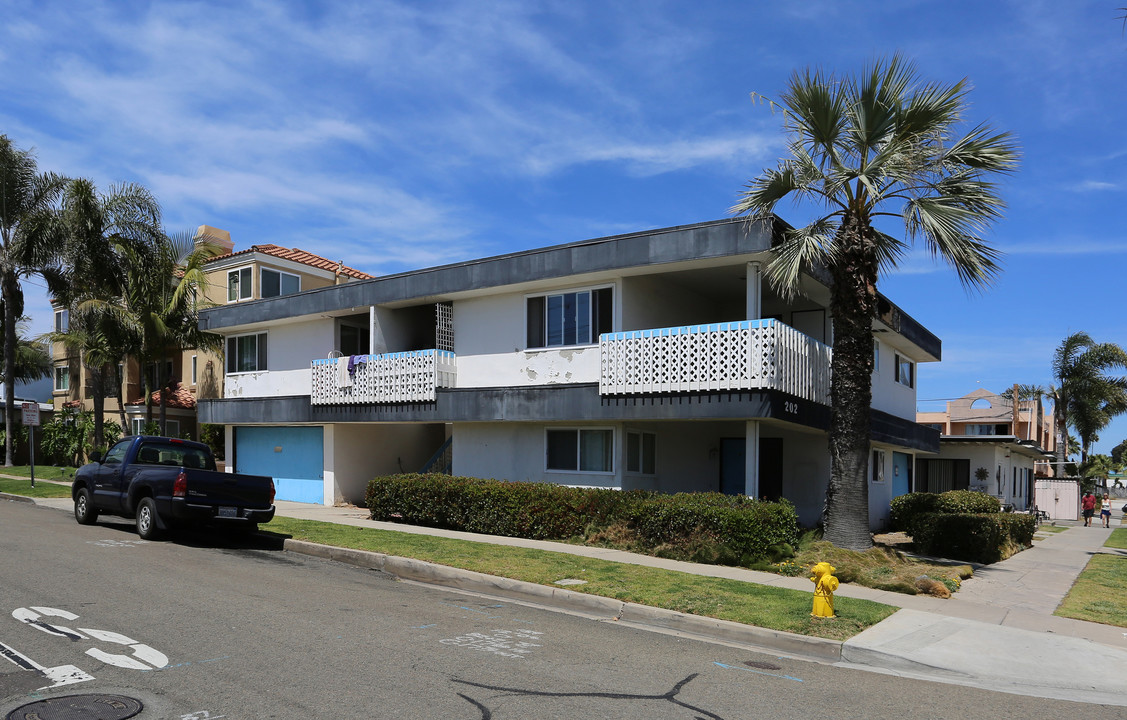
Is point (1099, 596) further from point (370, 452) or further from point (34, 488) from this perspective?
point (34, 488)

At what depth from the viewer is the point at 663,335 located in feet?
53.6

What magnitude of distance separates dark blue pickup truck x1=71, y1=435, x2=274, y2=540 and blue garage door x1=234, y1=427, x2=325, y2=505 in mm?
7789

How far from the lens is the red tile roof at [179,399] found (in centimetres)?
3462

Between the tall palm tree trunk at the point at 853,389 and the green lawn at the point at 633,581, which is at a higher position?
Result: the tall palm tree trunk at the point at 853,389

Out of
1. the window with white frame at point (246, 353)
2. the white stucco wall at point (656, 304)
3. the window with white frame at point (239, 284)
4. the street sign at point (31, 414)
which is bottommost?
the street sign at point (31, 414)

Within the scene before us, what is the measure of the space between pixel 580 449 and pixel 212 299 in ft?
66.6

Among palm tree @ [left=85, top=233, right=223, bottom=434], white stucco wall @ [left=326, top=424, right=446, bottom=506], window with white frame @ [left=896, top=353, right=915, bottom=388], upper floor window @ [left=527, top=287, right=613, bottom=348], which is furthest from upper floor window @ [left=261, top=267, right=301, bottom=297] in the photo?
window with white frame @ [left=896, top=353, right=915, bottom=388]

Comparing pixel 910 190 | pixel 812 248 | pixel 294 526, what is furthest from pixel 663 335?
pixel 294 526

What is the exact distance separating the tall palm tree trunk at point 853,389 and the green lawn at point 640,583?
3.60 metres

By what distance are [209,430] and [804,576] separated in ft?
85.5

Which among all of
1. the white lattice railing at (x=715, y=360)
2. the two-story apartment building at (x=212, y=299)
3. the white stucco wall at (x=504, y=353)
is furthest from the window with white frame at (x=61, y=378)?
the white lattice railing at (x=715, y=360)

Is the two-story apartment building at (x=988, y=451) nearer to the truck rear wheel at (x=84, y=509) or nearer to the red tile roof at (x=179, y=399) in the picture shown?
the truck rear wheel at (x=84, y=509)

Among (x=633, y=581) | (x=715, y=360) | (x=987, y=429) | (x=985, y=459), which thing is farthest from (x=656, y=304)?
(x=987, y=429)

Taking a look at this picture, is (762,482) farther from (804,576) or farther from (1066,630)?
(1066,630)
